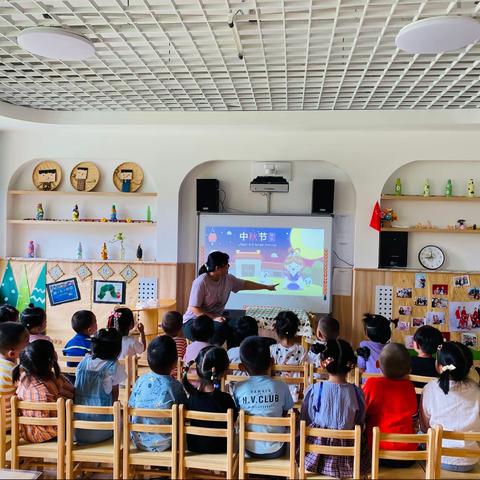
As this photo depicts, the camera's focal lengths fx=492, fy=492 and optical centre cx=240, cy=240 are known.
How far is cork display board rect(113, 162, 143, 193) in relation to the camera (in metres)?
6.62

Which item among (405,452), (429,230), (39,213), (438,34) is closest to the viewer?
(405,452)

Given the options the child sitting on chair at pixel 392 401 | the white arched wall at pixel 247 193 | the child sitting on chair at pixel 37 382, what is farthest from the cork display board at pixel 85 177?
the child sitting on chair at pixel 392 401

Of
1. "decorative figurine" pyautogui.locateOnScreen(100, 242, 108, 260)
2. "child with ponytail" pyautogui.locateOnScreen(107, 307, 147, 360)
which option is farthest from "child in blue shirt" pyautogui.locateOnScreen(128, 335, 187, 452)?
"decorative figurine" pyautogui.locateOnScreen(100, 242, 108, 260)

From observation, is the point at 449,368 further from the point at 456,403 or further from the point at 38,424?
the point at 38,424

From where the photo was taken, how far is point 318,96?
17.1ft

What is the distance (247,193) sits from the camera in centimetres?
656

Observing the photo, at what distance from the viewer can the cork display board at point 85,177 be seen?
664 cm

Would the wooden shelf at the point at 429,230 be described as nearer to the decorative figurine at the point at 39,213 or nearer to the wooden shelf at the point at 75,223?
the wooden shelf at the point at 75,223

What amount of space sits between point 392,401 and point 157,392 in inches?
49.2

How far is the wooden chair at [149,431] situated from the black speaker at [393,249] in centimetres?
428

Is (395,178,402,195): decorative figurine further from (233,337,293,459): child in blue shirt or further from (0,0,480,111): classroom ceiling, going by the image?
(233,337,293,459): child in blue shirt

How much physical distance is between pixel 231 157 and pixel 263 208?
791 millimetres

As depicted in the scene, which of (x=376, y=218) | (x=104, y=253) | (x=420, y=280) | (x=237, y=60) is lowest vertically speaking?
(x=420, y=280)

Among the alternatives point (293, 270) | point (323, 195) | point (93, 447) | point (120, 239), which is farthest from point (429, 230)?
point (93, 447)
